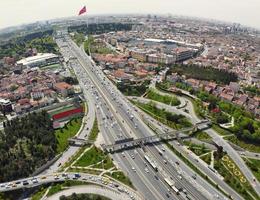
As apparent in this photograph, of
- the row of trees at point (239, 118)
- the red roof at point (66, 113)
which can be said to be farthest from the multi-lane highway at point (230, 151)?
the red roof at point (66, 113)

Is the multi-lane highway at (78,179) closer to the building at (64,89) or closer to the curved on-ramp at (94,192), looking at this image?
the curved on-ramp at (94,192)

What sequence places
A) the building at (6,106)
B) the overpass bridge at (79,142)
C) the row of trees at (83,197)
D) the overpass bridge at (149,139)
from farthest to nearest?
the building at (6,106), the overpass bridge at (79,142), the overpass bridge at (149,139), the row of trees at (83,197)

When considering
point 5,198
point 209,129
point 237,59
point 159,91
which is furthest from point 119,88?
point 237,59

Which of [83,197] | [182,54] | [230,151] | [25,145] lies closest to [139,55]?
[182,54]

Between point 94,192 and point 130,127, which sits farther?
point 130,127

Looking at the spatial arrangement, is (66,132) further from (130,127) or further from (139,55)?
(139,55)
